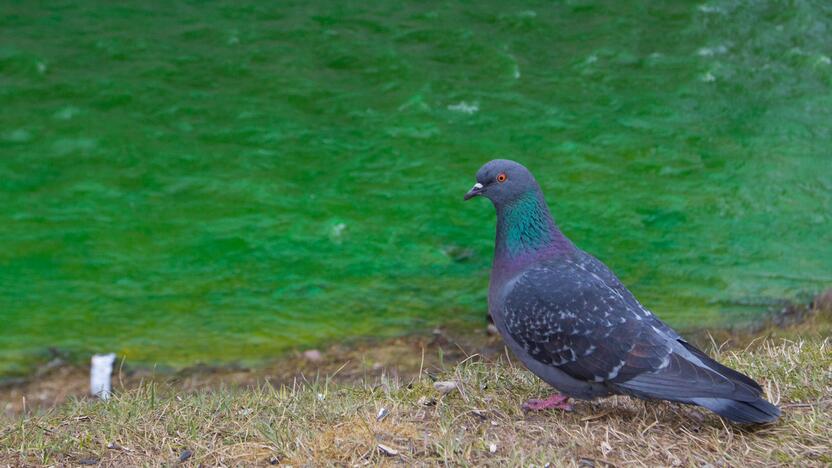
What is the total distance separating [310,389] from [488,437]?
1.01 meters

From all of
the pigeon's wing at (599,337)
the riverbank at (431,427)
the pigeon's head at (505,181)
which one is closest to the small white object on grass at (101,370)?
the riverbank at (431,427)

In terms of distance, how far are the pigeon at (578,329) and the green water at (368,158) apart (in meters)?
2.23

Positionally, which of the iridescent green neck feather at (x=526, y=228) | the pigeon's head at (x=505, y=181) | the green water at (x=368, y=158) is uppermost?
the pigeon's head at (x=505, y=181)

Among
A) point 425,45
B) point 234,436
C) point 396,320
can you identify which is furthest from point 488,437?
point 425,45

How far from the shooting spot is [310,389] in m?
4.48

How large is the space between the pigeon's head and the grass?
0.83 metres

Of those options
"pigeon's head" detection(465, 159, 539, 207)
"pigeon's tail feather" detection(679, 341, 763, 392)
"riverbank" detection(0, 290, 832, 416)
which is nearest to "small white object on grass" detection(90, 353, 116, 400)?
"riverbank" detection(0, 290, 832, 416)

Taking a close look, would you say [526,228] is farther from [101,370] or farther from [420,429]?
[101,370]

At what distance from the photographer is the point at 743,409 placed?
3.72m

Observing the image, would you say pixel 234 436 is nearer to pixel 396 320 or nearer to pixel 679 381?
pixel 679 381

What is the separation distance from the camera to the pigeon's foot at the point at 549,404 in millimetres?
4137

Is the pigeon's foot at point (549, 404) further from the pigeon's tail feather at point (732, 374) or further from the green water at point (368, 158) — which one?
the green water at point (368, 158)

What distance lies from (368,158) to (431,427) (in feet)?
15.5

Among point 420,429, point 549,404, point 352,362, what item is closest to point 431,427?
point 420,429
